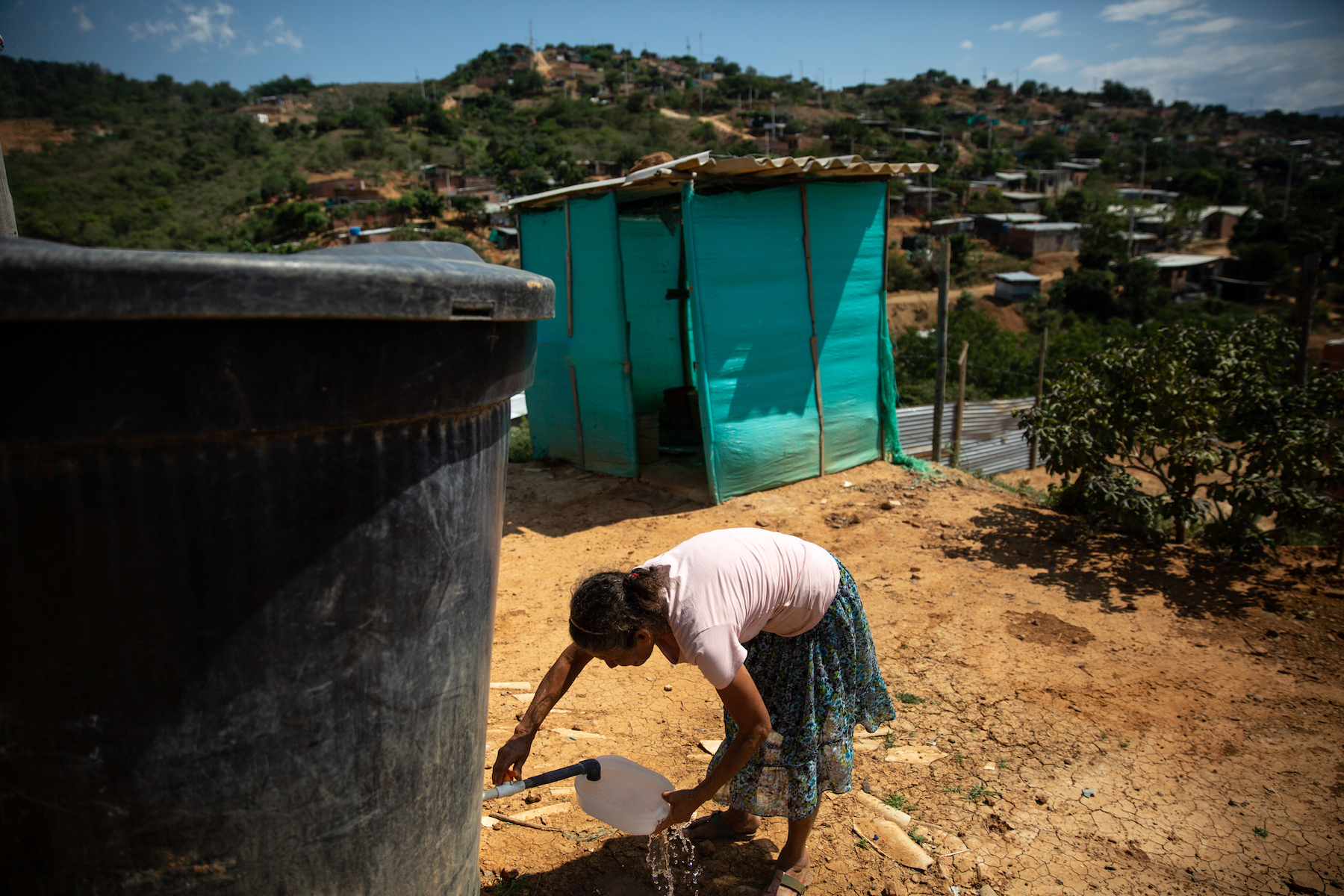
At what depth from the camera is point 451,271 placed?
0.76 meters

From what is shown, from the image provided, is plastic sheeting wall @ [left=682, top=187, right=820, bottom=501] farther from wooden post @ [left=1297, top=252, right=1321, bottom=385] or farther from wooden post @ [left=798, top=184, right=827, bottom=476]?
wooden post @ [left=1297, top=252, right=1321, bottom=385]

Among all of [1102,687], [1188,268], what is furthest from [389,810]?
[1188,268]

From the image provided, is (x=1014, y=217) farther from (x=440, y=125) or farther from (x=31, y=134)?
(x=31, y=134)

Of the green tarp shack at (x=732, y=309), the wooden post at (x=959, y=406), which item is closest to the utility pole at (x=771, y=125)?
the wooden post at (x=959, y=406)

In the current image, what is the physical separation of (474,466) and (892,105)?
3634 inches

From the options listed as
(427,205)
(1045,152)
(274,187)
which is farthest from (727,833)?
(1045,152)

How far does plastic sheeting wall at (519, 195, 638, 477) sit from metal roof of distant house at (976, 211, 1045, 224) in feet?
126

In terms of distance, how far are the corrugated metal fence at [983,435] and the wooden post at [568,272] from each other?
6060 mm

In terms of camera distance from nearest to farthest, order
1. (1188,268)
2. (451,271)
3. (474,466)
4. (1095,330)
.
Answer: (451,271) → (474,466) → (1095,330) → (1188,268)

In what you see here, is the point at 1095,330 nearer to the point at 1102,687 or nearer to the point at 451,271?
the point at 1102,687

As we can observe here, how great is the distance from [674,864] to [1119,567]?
13.3ft

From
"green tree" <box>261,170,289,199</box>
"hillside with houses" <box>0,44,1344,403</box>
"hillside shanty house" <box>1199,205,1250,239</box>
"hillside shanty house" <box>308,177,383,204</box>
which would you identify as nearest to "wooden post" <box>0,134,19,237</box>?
"hillside with houses" <box>0,44,1344,403</box>

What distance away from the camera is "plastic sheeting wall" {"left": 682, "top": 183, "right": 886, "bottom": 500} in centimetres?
604

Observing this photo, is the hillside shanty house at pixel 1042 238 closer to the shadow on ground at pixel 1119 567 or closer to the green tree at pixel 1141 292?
the green tree at pixel 1141 292
